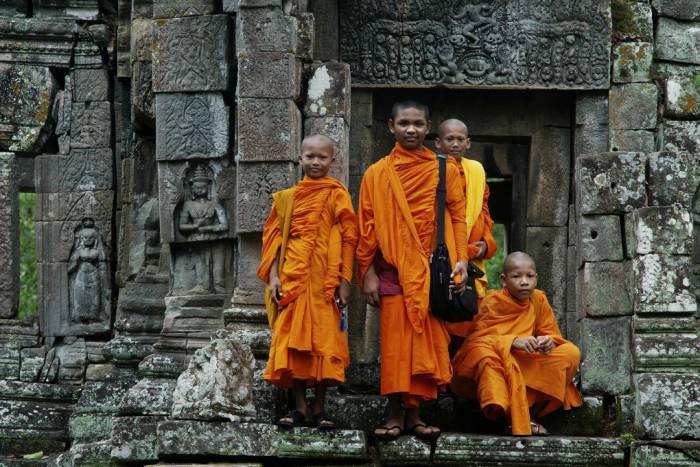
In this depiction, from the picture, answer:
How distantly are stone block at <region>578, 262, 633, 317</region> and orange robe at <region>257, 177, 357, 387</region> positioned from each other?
1497 millimetres

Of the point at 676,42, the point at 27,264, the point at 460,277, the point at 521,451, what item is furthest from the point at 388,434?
the point at 27,264

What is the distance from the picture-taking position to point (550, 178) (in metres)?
11.3

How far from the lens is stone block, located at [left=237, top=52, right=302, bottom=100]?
966 centimetres

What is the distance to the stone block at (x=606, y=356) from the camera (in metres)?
8.80

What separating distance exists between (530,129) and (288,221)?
3.40 metres

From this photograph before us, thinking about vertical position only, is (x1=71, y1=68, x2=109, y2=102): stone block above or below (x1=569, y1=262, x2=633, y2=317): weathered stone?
above

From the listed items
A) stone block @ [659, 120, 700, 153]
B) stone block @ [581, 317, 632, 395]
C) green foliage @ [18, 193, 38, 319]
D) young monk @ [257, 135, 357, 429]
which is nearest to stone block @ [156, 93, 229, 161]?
young monk @ [257, 135, 357, 429]

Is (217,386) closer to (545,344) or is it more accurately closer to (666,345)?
(545,344)

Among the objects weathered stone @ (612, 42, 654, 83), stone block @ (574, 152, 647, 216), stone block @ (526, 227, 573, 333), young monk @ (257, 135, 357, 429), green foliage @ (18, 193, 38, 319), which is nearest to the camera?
young monk @ (257, 135, 357, 429)

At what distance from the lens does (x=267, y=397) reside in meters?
8.62

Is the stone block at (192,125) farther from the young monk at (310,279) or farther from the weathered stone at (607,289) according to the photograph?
the weathered stone at (607,289)

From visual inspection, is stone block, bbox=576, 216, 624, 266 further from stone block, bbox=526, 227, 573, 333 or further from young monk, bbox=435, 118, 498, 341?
stone block, bbox=526, 227, 573, 333

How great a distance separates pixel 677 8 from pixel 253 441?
5054mm

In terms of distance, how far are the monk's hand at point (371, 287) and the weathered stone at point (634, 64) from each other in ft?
11.3
